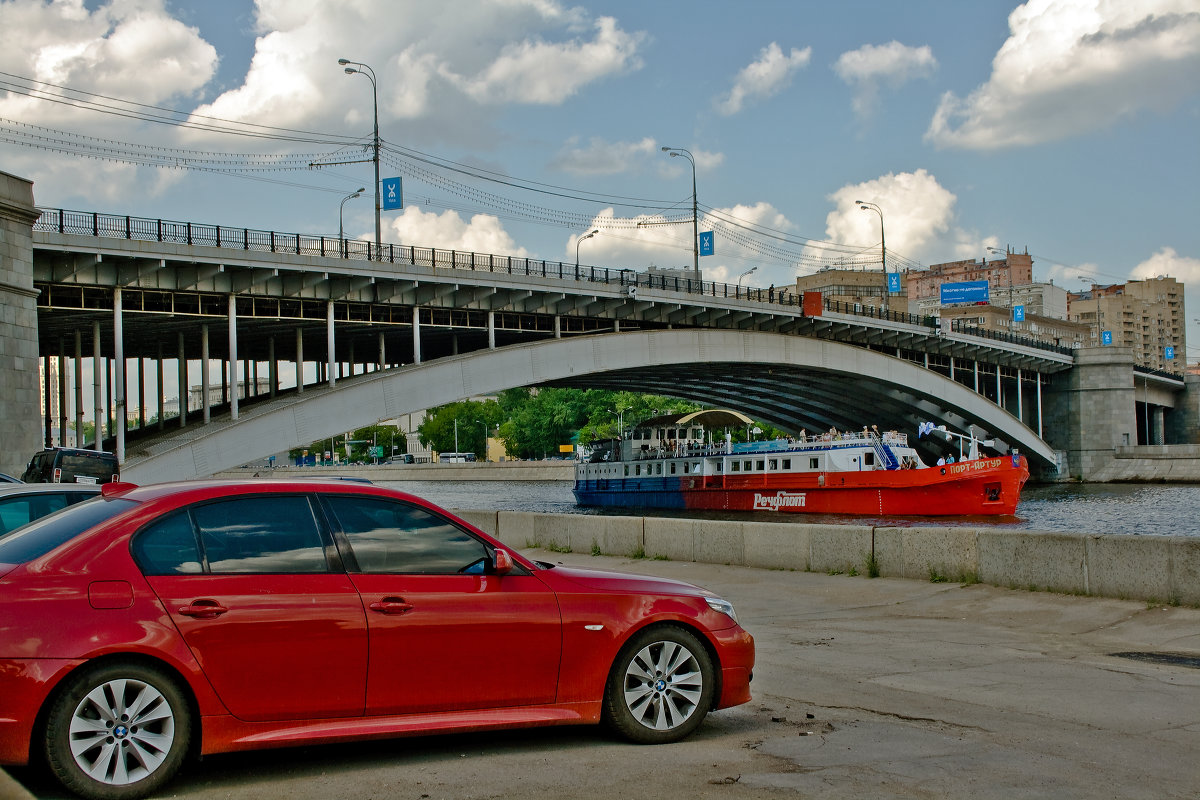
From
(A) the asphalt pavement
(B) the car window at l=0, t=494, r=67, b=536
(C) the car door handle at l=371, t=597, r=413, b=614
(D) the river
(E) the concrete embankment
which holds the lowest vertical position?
(D) the river

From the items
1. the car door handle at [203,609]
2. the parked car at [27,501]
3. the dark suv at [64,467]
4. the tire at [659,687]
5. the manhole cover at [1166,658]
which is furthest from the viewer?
the dark suv at [64,467]

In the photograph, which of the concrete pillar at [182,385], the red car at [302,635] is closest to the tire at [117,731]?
the red car at [302,635]

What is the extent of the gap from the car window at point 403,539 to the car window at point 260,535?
18 cm

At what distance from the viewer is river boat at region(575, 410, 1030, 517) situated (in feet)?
155

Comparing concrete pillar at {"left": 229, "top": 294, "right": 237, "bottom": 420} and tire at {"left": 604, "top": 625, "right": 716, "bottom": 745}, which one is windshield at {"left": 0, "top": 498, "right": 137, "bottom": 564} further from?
concrete pillar at {"left": 229, "top": 294, "right": 237, "bottom": 420}

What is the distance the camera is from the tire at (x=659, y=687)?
608 centimetres

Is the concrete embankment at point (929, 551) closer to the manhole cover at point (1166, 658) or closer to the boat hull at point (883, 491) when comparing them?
the manhole cover at point (1166, 658)

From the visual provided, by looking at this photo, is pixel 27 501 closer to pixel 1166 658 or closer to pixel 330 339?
pixel 1166 658

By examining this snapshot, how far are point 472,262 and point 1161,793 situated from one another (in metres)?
39.9

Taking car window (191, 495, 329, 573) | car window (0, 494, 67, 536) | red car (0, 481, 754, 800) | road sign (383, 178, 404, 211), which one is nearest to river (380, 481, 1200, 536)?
road sign (383, 178, 404, 211)

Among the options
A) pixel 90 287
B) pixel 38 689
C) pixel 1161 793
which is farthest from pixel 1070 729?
pixel 90 287

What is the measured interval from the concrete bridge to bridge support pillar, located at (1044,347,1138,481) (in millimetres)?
17371

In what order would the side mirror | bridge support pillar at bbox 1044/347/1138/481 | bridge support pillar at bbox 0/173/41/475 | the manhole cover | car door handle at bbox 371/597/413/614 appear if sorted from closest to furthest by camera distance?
1. car door handle at bbox 371/597/413/614
2. the side mirror
3. the manhole cover
4. bridge support pillar at bbox 0/173/41/475
5. bridge support pillar at bbox 1044/347/1138/481

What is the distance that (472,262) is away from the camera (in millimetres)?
43750
